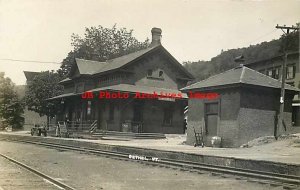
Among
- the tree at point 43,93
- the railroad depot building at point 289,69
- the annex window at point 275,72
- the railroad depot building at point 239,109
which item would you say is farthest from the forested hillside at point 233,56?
the tree at point 43,93

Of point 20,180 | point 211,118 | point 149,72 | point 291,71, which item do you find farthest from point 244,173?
point 291,71

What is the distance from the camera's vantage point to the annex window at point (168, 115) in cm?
3425

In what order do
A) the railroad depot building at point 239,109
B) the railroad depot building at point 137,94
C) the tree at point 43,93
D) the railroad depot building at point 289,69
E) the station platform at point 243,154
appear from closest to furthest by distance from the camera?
1. the station platform at point 243,154
2. the railroad depot building at point 239,109
3. the railroad depot building at point 289,69
4. the railroad depot building at point 137,94
5. the tree at point 43,93

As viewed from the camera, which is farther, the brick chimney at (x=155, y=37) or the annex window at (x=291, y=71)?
the annex window at (x=291, y=71)

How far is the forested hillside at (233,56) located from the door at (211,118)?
4.04 m

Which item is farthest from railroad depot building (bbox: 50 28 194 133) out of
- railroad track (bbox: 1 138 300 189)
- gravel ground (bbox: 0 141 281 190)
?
gravel ground (bbox: 0 141 281 190)

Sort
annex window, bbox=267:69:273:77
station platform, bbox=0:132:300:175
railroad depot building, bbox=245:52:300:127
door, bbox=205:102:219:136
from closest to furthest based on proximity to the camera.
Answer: station platform, bbox=0:132:300:175 < door, bbox=205:102:219:136 < railroad depot building, bbox=245:52:300:127 < annex window, bbox=267:69:273:77

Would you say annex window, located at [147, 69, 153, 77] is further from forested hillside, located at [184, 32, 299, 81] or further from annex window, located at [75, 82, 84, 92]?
forested hillside, located at [184, 32, 299, 81]

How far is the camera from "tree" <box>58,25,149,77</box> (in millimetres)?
65438

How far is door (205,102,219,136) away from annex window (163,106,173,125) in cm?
1101

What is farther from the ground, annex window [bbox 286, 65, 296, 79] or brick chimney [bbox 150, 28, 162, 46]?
brick chimney [bbox 150, 28, 162, 46]

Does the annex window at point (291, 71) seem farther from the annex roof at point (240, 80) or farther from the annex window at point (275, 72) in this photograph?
the annex roof at point (240, 80)

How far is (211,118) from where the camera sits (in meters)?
23.0

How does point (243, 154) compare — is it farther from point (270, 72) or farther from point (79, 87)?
point (270, 72)
